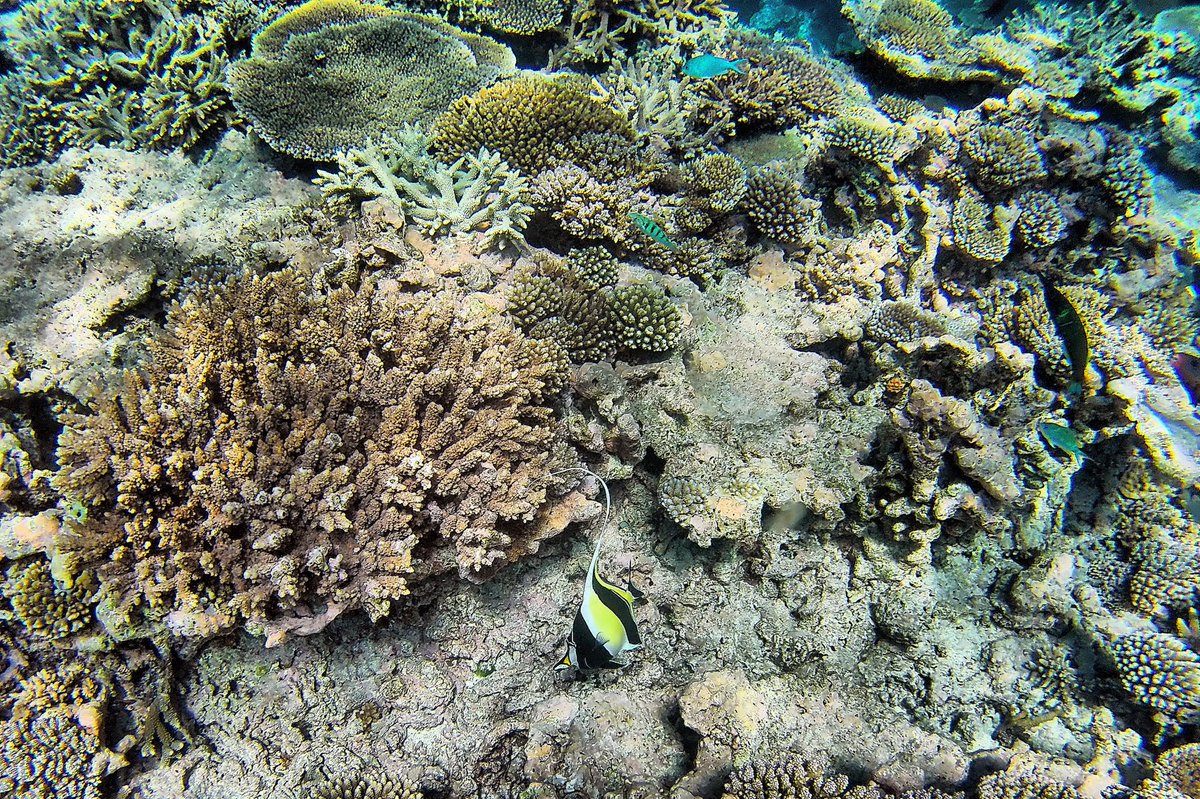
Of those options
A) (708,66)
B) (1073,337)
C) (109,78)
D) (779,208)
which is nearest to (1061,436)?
(1073,337)

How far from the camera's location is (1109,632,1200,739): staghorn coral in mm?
3666

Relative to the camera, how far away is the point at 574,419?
135 inches

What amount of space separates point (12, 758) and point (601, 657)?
8.93ft

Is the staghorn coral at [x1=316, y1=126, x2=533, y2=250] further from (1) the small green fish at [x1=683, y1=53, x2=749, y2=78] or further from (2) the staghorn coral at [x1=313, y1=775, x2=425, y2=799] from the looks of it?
(2) the staghorn coral at [x1=313, y1=775, x2=425, y2=799]

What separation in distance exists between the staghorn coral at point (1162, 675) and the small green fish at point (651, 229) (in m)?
4.16

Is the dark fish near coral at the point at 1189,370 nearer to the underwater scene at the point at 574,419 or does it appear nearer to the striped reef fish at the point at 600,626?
the underwater scene at the point at 574,419

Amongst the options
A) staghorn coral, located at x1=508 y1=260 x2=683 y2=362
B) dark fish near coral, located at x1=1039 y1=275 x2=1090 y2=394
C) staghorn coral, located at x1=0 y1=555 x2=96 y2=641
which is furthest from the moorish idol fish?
dark fish near coral, located at x1=1039 y1=275 x2=1090 y2=394

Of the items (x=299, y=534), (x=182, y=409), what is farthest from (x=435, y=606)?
(x=182, y=409)

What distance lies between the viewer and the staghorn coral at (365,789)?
2959 millimetres

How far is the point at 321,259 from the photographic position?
3623 mm

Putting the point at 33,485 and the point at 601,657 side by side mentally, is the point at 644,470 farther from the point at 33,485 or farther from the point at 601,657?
the point at 33,485

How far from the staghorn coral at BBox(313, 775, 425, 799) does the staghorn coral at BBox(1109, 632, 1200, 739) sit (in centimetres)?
464

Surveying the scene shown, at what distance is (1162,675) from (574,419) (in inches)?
168

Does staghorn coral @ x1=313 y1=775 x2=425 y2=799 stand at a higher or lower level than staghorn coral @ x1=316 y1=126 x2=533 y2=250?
lower
